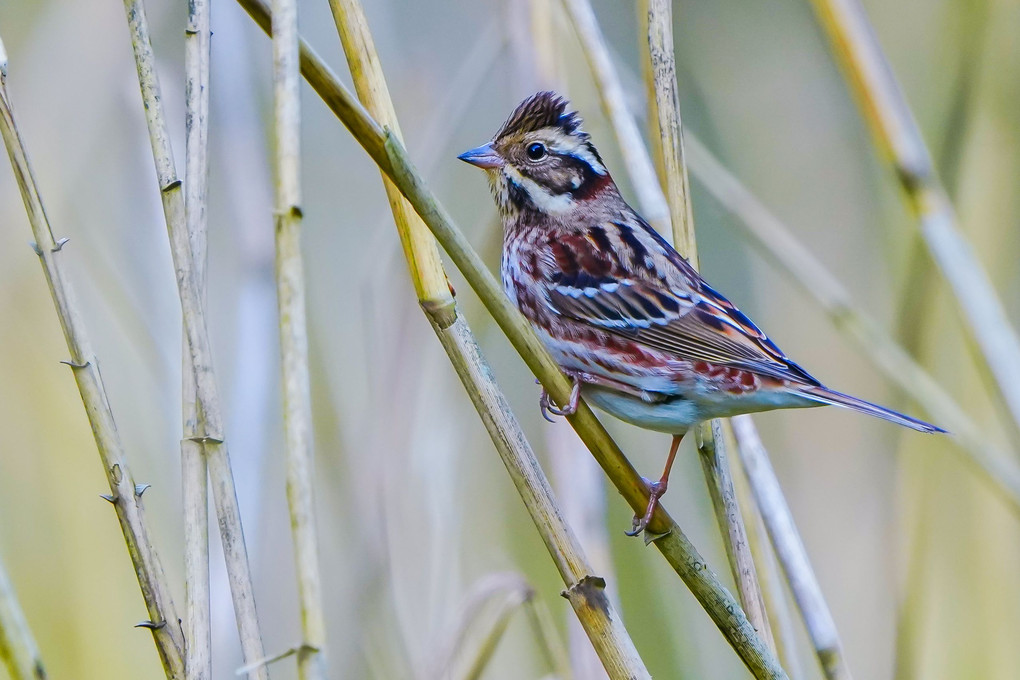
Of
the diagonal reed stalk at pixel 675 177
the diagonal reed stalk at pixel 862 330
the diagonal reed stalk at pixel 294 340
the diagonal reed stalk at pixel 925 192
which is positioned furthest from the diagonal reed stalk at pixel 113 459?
the diagonal reed stalk at pixel 925 192

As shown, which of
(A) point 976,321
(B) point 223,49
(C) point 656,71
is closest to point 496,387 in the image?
(C) point 656,71

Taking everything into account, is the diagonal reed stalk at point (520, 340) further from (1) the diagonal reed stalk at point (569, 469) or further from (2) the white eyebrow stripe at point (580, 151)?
(2) the white eyebrow stripe at point (580, 151)

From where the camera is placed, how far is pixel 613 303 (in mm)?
2223

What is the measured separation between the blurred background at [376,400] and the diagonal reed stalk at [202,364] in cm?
97

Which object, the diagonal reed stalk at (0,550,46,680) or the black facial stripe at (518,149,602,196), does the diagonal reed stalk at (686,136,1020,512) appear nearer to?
the black facial stripe at (518,149,602,196)

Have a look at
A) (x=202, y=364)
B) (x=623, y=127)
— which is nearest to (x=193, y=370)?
(x=202, y=364)

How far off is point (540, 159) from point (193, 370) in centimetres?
128

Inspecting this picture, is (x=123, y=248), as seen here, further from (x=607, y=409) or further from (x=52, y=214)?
(x=607, y=409)

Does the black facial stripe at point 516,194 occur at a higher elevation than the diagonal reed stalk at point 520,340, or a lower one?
higher

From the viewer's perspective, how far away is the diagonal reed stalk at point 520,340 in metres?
1.29

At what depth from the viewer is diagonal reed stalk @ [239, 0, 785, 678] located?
4.25ft

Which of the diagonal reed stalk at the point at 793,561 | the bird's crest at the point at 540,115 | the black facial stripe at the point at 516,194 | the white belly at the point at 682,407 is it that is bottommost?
the diagonal reed stalk at the point at 793,561

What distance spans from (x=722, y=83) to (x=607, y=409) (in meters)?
1.99

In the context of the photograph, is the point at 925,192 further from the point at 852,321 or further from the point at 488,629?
the point at 488,629
